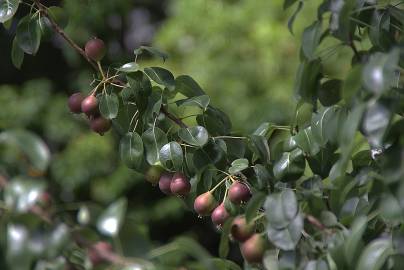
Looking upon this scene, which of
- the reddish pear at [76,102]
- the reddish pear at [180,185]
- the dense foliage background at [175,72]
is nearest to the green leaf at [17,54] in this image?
the reddish pear at [76,102]

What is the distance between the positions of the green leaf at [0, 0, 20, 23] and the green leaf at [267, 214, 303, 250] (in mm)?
601

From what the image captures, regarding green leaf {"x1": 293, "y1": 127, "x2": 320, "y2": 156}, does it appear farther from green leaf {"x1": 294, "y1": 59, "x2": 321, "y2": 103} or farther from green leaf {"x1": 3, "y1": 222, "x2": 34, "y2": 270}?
green leaf {"x1": 3, "y1": 222, "x2": 34, "y2": 270}

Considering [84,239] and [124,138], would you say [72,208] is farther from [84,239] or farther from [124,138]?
[124,138]

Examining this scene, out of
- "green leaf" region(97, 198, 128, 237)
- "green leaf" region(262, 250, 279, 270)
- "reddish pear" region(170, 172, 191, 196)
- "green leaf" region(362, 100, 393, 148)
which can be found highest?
"green leaf" region(362, 100, 393, 148)

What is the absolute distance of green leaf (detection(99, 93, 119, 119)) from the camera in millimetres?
1237

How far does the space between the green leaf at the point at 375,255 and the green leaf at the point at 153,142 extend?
44cm

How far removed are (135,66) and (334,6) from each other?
0.36m

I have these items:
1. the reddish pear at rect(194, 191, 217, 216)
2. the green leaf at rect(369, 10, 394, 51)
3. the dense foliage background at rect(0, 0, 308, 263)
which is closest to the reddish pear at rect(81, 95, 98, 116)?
the reddish pear at rect(194, 191, 217, 216)

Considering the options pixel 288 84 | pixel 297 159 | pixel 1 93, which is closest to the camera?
pixel 297 159

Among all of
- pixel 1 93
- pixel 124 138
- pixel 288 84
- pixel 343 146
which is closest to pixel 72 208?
pixel 343 146

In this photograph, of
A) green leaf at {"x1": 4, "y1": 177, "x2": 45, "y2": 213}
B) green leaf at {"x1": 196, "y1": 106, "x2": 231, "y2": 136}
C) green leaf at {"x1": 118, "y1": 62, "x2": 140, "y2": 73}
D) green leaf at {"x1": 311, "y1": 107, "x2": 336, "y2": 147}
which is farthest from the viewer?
green leaf at {"x1": 196, "y1": 106, "x2": 231, "y2": 136}

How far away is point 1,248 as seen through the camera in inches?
31.7

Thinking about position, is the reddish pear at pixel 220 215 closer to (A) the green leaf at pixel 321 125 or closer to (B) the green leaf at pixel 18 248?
(A) the green leaf at pixel 321 125

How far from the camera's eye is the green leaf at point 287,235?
894mm
